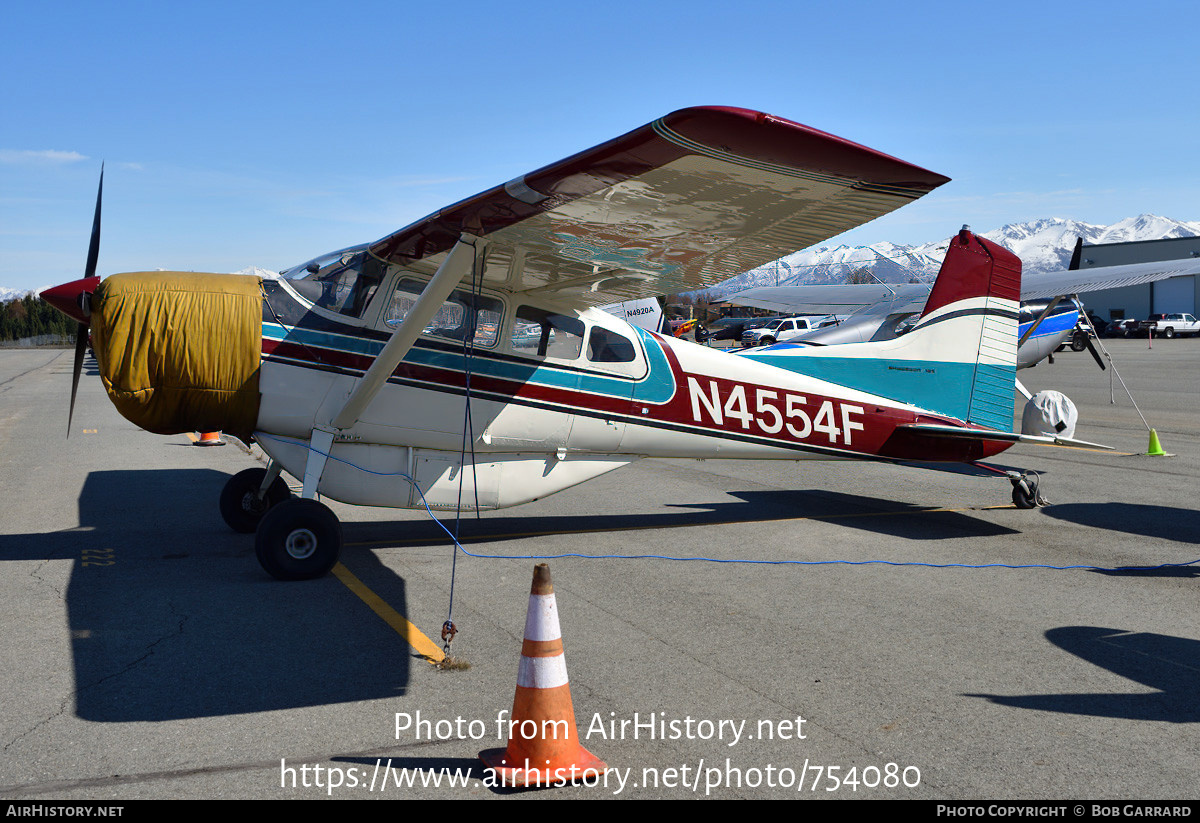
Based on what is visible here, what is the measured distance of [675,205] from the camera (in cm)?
481

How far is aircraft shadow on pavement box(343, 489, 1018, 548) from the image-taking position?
8.14 meters

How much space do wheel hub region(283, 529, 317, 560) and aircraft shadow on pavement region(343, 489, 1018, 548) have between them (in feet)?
4.19

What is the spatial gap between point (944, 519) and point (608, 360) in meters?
3.79

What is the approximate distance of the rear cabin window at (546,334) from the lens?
7.45 m

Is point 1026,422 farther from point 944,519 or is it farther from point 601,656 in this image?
point 601,656

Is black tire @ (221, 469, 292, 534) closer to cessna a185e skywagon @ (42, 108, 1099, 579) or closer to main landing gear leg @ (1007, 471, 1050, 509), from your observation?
cessna a185e skywagon @ (42, 108, 1099, 579)

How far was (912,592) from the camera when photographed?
630cm

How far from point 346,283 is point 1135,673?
576 centimetres

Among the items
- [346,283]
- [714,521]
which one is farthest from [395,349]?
[714,521]

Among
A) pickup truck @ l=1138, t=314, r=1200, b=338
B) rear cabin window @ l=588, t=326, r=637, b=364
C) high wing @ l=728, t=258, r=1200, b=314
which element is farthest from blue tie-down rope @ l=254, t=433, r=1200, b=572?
pickup truck @ l=1138, t=314, r=1200, b=338

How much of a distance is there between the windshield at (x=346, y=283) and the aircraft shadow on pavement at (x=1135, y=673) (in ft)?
16.5

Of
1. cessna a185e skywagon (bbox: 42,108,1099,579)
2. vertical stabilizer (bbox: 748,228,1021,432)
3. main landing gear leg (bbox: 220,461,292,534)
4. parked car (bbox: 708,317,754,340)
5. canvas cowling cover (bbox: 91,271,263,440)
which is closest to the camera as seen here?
cessna a185e skywagon (bbox: 42,108,1099,579)

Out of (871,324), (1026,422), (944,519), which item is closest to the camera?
(944,519)
